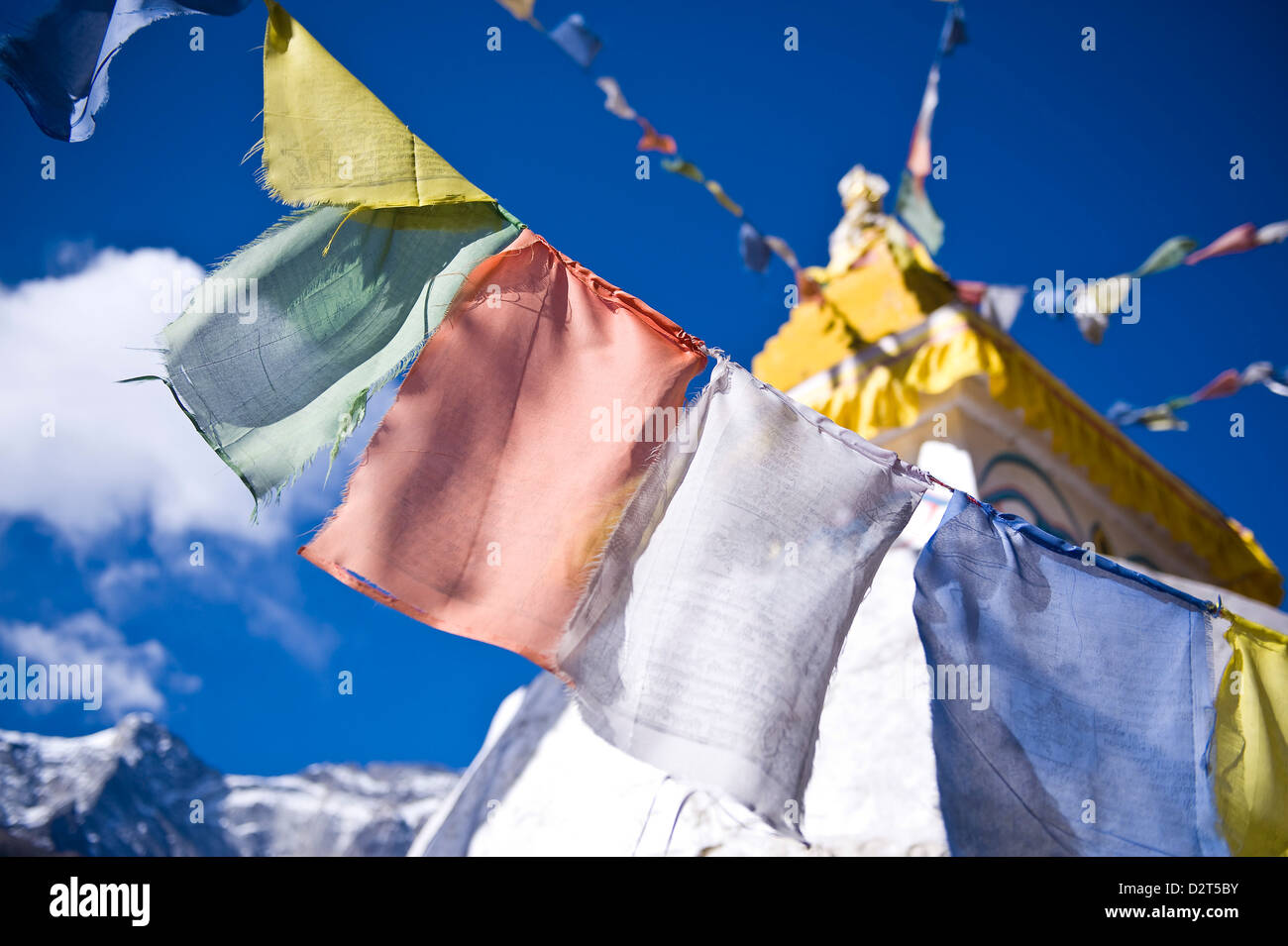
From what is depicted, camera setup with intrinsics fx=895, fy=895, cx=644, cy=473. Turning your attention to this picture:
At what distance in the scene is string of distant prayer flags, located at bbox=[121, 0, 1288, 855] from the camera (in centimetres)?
244

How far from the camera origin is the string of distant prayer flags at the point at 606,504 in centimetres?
244

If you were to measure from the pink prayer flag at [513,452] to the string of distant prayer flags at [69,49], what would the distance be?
3.94 ft

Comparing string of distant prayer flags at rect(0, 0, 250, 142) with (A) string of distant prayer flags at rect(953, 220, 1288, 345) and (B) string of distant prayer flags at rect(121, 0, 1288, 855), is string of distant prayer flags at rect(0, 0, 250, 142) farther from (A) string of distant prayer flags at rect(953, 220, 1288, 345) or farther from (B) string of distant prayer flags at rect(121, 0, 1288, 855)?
(A) string of distant prayer flags at rect(953, 220, 1288, 345)

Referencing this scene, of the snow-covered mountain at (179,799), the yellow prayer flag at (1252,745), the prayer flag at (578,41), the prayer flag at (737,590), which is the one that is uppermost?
the prayer flag at (578,41)

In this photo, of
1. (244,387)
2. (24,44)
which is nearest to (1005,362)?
(244,387)

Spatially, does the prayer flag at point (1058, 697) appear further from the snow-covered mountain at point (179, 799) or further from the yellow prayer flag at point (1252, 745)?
the snow-covered mountain at point (179, 799)

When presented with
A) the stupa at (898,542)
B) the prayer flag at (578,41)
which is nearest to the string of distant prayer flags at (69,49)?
the prayer flag at (578,41)

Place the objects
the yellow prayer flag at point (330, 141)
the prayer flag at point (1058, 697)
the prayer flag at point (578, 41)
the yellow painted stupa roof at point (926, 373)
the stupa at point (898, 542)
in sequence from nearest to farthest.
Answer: the yellow prayer flag at point (330, 141), the prayer flag at point (1058, 697), the stupa at point (898, 542), the prayer flag at point (578, 41), the yellow painted stupa roof at point (926, 373)

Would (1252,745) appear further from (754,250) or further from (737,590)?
(754,250)

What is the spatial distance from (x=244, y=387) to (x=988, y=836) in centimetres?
254

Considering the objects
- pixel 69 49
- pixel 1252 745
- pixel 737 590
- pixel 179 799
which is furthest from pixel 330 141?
pixel 179 799

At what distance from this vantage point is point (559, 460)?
2.64m

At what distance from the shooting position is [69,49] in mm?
2584
